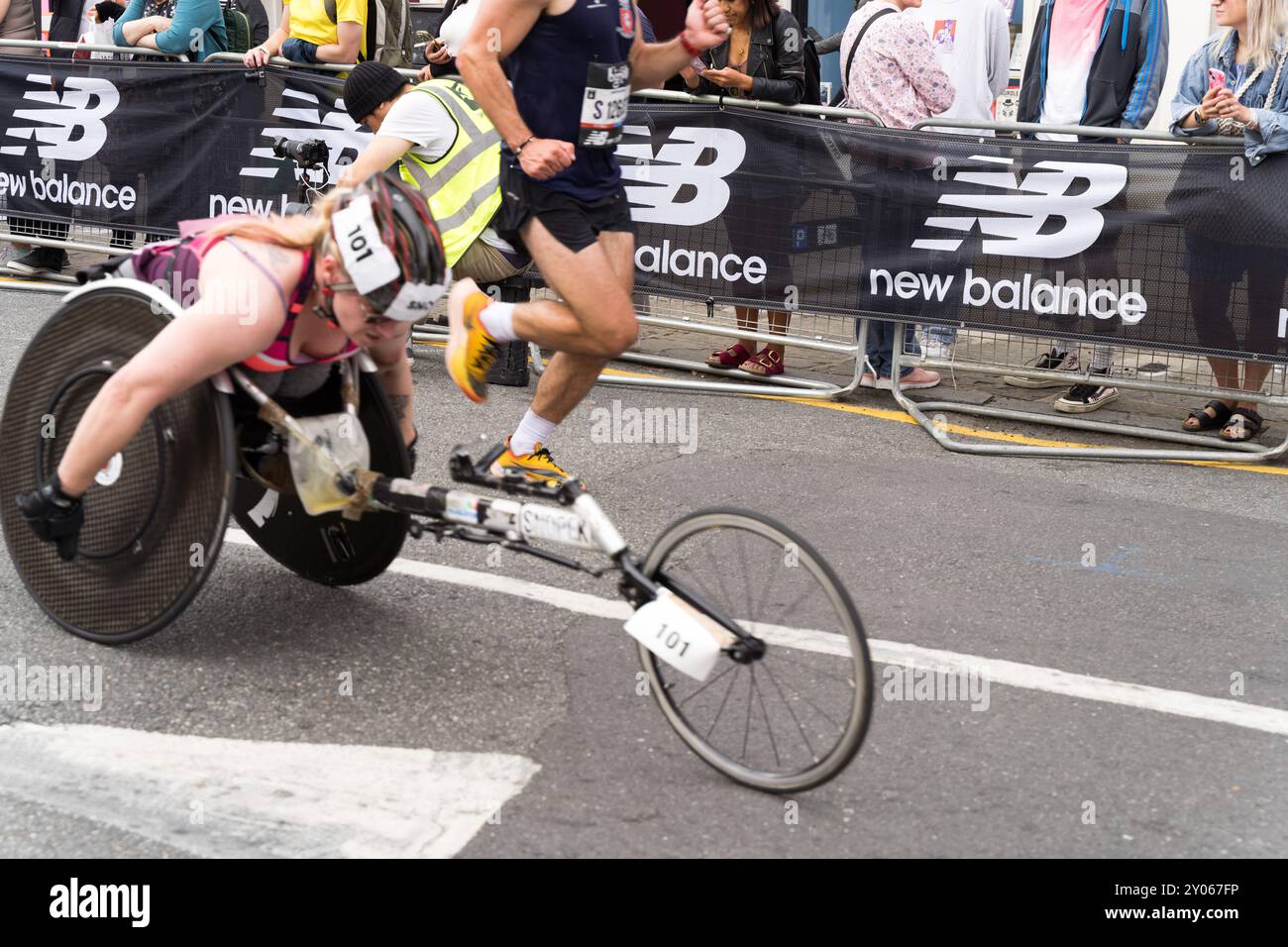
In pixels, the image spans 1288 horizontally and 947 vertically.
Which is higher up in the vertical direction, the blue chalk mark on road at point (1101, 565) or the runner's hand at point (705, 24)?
the runner's hand at point (705, 24)

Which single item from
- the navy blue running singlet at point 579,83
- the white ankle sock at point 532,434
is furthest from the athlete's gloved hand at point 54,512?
the navy blue running singlet at point 579,83

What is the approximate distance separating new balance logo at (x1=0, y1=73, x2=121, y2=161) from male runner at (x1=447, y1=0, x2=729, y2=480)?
17.2ft

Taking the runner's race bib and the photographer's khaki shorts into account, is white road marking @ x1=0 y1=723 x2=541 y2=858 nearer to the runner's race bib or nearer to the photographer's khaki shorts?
the runner's race bib

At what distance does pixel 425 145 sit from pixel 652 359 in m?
2.02

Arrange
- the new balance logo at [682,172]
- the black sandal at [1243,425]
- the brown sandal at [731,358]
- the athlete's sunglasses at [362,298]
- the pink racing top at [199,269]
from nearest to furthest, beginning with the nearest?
the athlete's sunglasses at [362,298], the pink racing top at [199,269], the black sandal at [1243,425], the new balance logo at [682,172], the brown sandal at [731,358]

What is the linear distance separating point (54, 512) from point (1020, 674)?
107 inches

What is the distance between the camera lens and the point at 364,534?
428 cm

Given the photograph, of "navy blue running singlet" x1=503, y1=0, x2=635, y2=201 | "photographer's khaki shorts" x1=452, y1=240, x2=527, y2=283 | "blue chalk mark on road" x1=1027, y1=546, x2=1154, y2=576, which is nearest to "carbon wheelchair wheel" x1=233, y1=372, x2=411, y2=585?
"navy blue running singlet" x1=503, y1=0, x2=635, y2=201

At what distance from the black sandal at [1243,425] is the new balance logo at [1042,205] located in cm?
111

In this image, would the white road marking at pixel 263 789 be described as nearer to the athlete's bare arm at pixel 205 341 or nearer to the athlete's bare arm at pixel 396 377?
the athlete's bare arm at pixel 205 341

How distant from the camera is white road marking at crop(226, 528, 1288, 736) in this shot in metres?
3.97

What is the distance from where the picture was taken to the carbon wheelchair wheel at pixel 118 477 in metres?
Result: 3.72

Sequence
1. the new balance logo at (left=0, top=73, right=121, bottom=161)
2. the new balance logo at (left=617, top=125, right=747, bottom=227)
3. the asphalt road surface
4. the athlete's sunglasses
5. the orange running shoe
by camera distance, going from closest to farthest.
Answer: the asphalt road surface, the athlete's sunglasses, the orange running shoe, the new balance logo at (left=617, top=125, right=747, bottom=227), the new balance logo at (left=0, top=73, right=121, bottom=161)
